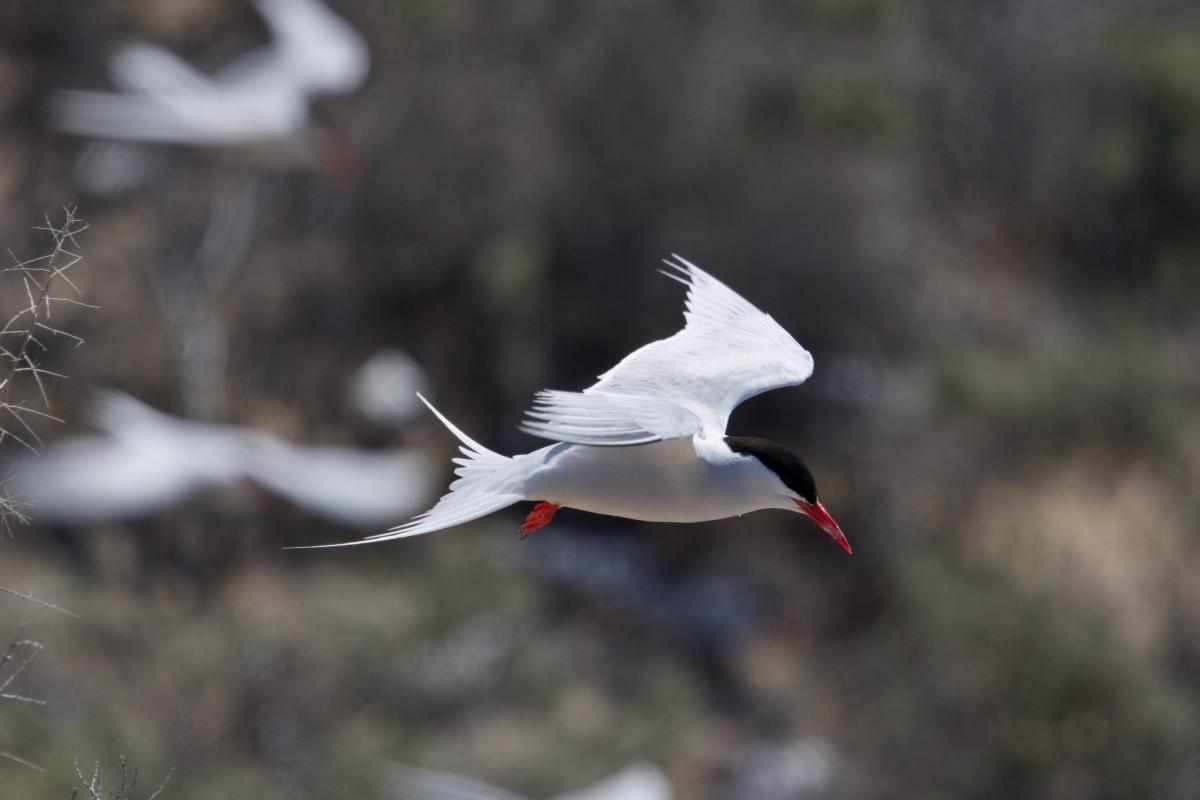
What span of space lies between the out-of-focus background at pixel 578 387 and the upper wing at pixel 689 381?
5.95 meters

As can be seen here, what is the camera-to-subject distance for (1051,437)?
1466cm

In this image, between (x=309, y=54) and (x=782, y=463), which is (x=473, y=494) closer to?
(x=782, y=463)

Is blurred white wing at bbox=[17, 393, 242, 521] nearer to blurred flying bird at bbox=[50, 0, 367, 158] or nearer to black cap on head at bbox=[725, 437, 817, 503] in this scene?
blurred flying bird at bbox=[50, 0, 367, 158]

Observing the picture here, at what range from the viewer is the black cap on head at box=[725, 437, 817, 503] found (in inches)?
137

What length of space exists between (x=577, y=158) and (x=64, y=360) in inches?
184

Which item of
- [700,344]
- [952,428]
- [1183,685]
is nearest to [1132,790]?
[1183,685]

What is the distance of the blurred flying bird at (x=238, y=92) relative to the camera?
10.5 m

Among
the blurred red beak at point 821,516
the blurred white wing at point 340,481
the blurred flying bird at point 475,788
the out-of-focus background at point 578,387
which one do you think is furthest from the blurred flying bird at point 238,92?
the blurred red beak at point 821,516

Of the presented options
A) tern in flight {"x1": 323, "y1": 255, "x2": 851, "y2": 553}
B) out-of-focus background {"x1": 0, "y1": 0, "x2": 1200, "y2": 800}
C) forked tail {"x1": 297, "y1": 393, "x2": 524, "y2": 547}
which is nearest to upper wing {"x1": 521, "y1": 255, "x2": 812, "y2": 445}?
tern in flight {"x1": 323, "y1": 255, "x2": 851, "y2": 553}

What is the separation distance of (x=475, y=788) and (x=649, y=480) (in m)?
5.70

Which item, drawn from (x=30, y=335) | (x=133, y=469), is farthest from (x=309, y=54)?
A: (x=30, y=335)

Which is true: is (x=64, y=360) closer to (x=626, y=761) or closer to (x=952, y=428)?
(x=626, y=761)

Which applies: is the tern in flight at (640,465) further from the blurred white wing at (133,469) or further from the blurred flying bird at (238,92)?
the blurred flying bird at (238,92)

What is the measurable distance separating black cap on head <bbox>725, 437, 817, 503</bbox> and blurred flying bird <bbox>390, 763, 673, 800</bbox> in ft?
16.3
